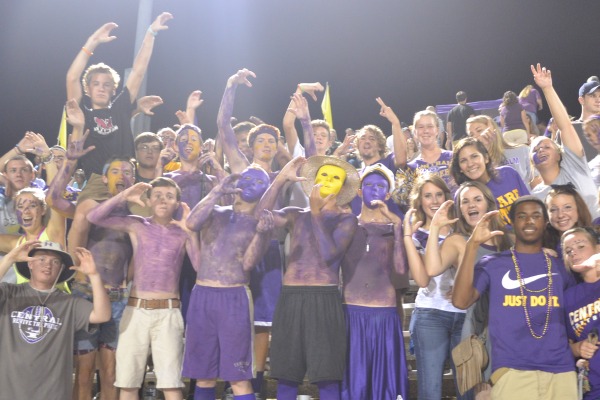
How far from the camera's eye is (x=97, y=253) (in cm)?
602

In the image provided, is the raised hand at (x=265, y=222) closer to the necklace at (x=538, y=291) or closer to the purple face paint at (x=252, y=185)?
the purple face paint at (x=252, y=185)

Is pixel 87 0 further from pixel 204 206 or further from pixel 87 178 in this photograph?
pixel 204 206

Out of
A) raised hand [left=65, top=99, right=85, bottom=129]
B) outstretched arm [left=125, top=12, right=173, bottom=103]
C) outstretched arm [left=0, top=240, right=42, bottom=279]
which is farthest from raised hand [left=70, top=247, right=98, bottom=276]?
outstretched arm [left=125, top=12, right=173, bottom=103]

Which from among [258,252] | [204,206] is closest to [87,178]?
[204,206]

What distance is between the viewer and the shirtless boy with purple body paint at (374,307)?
5395 millimetres

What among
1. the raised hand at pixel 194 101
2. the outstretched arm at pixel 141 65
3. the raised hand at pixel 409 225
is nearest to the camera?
the raised hand at pixel 409 225

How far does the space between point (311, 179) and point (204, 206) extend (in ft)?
2.74

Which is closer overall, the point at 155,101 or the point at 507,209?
the point at 507,209

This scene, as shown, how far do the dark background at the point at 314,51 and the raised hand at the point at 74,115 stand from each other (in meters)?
14.0

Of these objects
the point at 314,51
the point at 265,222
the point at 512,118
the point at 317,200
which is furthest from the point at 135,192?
the point at 314,51

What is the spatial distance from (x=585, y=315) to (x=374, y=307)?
147 centimetres

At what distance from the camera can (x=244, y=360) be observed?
5488mm

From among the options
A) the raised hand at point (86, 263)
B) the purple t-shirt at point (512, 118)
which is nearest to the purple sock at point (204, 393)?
the raised hand at point (86, 263)

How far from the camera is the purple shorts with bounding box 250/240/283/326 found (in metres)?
5.89
